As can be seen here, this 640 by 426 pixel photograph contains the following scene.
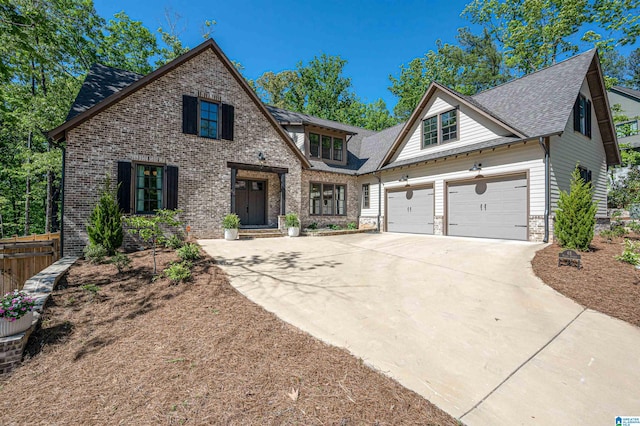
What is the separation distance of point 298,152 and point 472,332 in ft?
37.0

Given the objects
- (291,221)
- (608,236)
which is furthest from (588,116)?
(291,221)

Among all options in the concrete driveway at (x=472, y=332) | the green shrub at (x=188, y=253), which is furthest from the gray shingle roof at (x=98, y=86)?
the concrete driveway at (x=472, y=332)

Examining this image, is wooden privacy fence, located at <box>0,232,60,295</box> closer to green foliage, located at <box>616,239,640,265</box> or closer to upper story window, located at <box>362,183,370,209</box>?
upper story window, located at <box>362,183,370,209</box>

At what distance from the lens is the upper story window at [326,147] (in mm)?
15814

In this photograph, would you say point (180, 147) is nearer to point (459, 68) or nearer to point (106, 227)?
point (106, 227)

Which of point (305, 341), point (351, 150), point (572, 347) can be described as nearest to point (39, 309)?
point (305, 341)

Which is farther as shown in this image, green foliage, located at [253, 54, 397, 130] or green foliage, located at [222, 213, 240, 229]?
green foliage, located at [253, 54, 397, 130]

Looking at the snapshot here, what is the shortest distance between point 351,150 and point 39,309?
56.2 ft

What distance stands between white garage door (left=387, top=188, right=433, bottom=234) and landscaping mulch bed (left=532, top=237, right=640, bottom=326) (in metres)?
6.21

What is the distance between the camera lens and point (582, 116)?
11641 millimetres

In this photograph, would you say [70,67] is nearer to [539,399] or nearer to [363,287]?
[363,287]

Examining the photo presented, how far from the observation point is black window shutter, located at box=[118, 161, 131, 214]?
9.19 metres

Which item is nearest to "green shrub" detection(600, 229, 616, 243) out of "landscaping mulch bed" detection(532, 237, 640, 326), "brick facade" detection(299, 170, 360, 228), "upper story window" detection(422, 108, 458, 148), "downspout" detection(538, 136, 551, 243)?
"downspout" detection(538, 136, 551, 243)

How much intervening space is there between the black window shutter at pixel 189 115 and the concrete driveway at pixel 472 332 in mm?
6487
